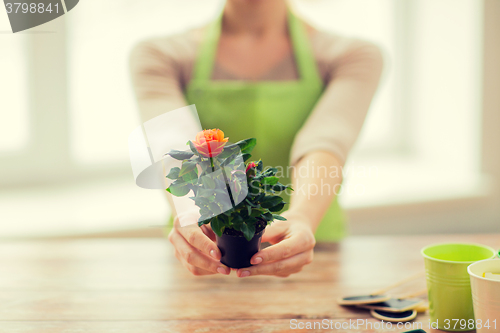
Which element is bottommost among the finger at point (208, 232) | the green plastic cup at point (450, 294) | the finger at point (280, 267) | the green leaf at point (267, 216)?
the green plastic cup at point (450, 294)

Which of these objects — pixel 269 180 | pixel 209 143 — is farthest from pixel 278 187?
pixel 209 143

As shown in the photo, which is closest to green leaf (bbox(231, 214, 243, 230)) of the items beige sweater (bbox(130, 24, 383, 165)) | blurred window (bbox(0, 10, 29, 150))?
beige sweater (bbox(130, 24, 383, 165))

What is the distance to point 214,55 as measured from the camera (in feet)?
4.05

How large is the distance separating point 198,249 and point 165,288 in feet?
0.76

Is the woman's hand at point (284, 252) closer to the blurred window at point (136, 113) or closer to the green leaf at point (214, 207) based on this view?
the green leaf at point (214, 207)

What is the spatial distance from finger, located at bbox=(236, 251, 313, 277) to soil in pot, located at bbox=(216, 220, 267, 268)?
1 cm

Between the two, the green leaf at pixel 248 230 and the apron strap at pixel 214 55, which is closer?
the green leaf at pixel 248 230

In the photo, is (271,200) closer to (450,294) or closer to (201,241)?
(201,241)

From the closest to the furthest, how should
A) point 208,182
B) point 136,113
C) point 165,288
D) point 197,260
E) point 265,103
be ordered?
point 208,182, point 197,260, point 165,288, point 265,103, point 136,113

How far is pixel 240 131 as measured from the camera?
1.23 meters

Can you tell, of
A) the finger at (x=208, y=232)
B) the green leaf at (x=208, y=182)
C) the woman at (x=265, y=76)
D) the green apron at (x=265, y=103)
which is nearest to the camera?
the green leaf at (x=208, y=182)

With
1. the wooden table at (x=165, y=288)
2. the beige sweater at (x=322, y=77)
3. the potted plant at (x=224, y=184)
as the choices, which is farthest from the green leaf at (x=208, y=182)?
the beige sweater at (x=322, y=77)

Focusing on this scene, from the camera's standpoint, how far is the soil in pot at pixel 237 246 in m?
0.58

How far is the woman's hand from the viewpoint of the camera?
0.59 meters
